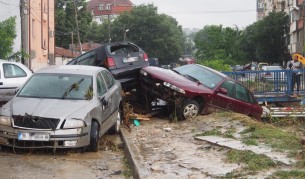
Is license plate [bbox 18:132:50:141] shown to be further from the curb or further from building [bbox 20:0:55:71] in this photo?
building [bbox 20:0:55:71]

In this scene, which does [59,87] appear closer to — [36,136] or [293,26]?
[36,136]

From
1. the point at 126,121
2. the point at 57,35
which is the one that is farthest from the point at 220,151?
the point at 57,35

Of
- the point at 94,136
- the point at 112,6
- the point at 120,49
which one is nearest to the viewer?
the point at 94,136

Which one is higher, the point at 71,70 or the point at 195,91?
the point at 71,70

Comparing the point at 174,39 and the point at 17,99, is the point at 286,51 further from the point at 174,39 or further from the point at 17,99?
the point at 17,99

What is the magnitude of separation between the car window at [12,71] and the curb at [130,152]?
3.57 meters

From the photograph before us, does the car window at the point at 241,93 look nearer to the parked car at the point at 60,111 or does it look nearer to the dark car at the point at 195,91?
the dark car at the point at 195,91

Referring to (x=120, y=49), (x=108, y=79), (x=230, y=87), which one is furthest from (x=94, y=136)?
(x=230, y=87)

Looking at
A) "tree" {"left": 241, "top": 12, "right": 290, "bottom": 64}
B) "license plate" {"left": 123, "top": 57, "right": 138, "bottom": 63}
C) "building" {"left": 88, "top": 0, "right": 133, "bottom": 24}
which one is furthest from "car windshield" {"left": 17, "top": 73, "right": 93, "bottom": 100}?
"building" {"left": 88, "top": 0, "right": 133, "bottom": 24}

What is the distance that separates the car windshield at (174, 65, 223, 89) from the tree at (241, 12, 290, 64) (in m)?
54.9

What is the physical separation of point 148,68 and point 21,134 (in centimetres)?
575

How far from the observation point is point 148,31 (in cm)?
8650

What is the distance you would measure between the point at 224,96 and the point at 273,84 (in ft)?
20.4

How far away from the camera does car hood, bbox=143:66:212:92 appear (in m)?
12.9
